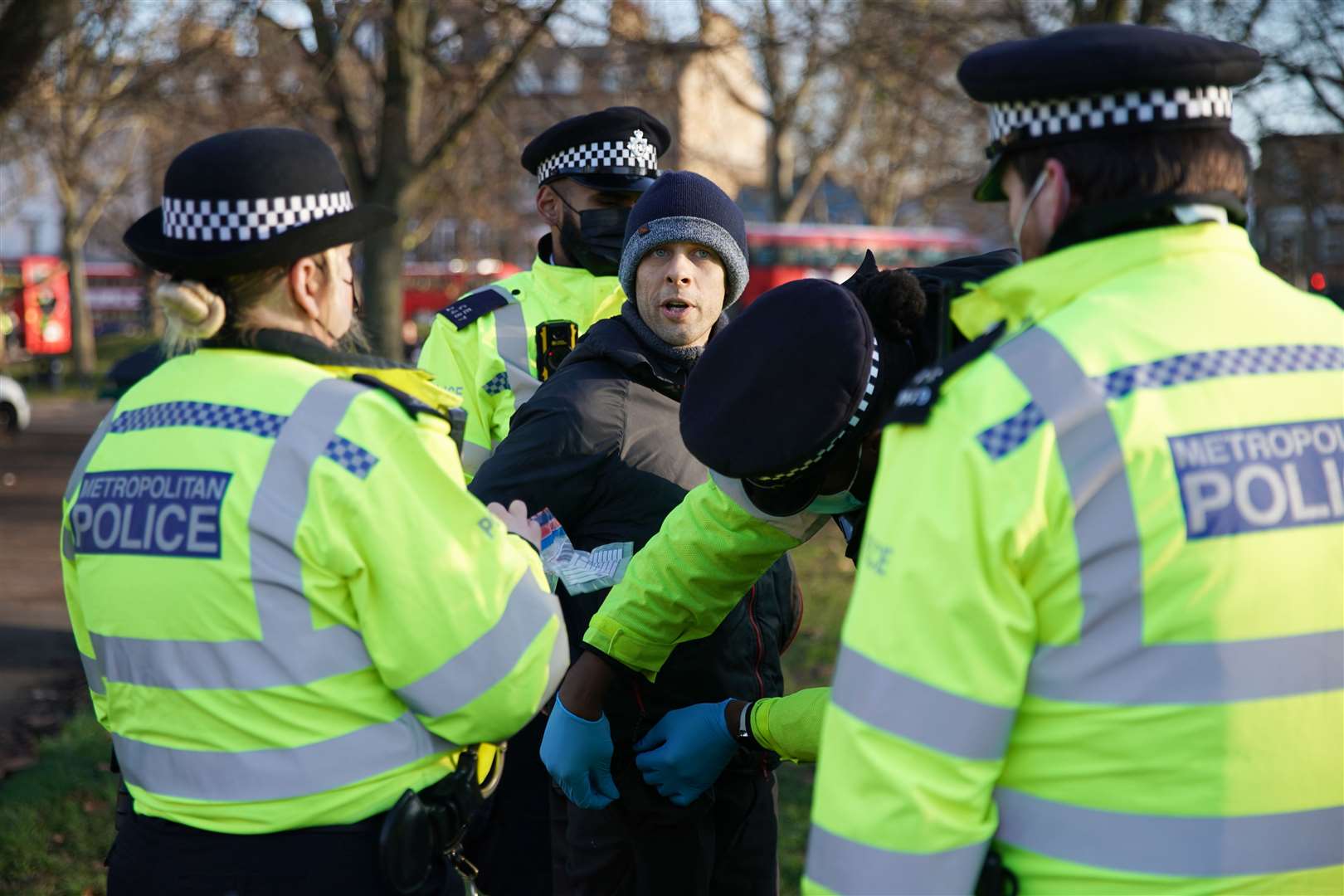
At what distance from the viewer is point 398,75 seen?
10.4 metres

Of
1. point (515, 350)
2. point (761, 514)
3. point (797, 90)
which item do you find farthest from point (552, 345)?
point (797, 90)

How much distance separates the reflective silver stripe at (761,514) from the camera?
7.77ft

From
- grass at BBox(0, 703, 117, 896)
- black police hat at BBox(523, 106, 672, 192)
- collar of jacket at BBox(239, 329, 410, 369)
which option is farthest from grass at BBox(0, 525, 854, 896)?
collar of jacket at BBox(239, 329, 410, 369)

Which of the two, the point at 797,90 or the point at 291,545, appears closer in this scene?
the point at 291,545

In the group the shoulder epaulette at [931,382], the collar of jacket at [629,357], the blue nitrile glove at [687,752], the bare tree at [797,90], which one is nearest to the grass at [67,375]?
the bare tree at [797,90]

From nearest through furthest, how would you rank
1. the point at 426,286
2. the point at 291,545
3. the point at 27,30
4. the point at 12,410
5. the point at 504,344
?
the point at 291,545, the point at 504,344, the point at 27,30, the point at 12,410, the point at 426,286

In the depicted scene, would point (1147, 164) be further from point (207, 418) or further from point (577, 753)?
point (577, 753)

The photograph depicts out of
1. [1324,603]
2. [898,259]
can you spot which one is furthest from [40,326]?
[1324,603]

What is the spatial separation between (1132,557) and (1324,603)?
253mm

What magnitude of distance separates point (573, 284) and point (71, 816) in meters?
2.64

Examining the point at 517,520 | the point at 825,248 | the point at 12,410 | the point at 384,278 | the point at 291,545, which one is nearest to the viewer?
the point at 291,545

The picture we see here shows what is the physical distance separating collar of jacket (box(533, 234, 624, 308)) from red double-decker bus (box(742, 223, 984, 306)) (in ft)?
90.2

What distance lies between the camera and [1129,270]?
5.38 feet

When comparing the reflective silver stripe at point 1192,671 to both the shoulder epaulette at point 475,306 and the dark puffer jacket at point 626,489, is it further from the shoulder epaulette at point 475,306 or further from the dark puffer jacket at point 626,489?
the shoulder epaulette at point 475,306
